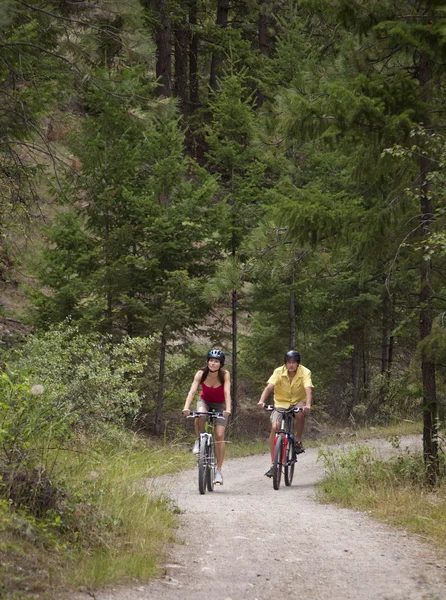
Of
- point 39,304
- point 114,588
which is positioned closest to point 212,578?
point 114,588

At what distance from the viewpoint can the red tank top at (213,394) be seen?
11344 mm

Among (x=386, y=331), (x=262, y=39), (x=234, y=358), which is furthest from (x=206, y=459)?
(x=262, y=39)

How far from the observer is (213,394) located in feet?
37.3

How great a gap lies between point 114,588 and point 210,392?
625 cm

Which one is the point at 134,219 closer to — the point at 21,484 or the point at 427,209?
the point at 427,209

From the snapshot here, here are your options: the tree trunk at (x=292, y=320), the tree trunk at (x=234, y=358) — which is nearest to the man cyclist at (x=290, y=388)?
the tree trunk at (x=292, y=320)

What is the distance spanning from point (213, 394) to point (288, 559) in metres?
5.01

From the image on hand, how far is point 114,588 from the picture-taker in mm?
5156

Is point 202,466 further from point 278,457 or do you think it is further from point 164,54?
point 164,54

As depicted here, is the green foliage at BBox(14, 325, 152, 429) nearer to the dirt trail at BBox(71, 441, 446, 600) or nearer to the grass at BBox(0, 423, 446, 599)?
the grass at BBox(0, 423, 446, 599)

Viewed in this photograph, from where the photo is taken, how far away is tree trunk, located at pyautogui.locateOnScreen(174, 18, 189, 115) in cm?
3666

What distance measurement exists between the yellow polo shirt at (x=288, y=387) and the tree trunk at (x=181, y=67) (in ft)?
85.7

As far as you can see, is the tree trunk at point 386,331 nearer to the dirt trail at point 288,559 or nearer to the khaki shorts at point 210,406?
the khaki shorts at point 210,406

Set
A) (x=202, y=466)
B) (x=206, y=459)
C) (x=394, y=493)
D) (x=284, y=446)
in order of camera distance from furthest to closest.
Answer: (x=284, y=446) → (x=206, y=459) → (x=202, y=466) → (x=394, y=493)
